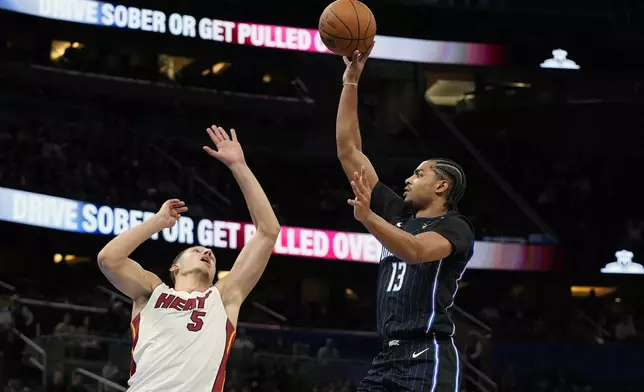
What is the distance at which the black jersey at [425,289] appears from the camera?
6.36 meters

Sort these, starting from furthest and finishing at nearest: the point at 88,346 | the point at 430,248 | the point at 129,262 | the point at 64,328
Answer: the point at 64,328 < the point at 88,346 < the point at 129,262 < the point at 430,248

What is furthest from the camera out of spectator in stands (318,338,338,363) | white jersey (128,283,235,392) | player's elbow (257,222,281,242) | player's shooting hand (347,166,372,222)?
spectator in stands (318,338,338,363)

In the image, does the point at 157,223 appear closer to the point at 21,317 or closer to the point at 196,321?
the point at 196,321

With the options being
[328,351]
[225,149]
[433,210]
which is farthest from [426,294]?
[328,351]

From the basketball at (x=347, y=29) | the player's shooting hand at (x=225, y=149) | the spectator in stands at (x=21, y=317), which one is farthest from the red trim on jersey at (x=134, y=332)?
the spectator in stands at (x=21, y=317)

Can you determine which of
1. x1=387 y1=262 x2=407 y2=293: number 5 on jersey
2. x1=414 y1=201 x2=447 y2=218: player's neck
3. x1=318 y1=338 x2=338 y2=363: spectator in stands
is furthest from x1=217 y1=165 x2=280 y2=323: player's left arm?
x1=318 y1=338 x2=338 y2=363: spectator in stands

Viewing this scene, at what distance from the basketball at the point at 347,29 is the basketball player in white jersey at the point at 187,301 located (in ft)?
3.28

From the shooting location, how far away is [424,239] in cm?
616

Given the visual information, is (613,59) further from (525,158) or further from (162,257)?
(162,257)

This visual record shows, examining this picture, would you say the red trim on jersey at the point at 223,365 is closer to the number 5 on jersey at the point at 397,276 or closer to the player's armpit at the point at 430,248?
the number 5 on jersey at the point at 397,276

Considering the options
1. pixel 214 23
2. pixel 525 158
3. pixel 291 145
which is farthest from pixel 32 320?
pixel 525 158

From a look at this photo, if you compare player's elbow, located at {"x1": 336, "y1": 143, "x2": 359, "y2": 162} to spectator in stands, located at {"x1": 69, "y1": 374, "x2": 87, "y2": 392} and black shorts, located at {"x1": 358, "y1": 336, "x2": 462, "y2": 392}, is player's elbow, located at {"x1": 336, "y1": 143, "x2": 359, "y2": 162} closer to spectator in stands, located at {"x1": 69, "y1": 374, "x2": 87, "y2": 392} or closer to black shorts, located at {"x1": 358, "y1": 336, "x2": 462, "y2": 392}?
black shorts, located at {"x1": 358, "y1": 336, "x2": 462, "y2": 392}

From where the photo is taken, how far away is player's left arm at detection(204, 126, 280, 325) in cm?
666

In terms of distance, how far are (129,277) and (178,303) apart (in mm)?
321
